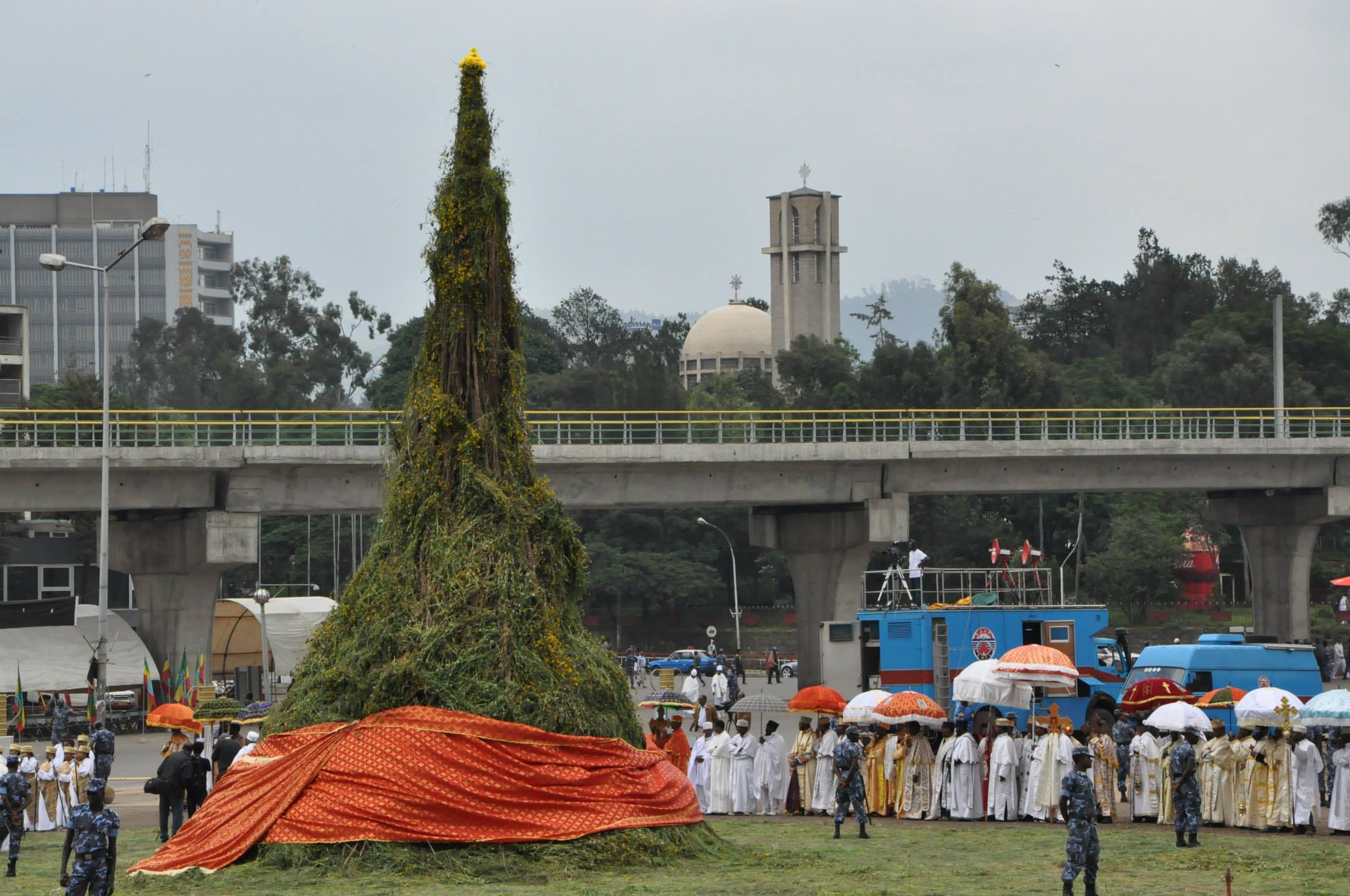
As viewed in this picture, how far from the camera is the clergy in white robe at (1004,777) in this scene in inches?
884

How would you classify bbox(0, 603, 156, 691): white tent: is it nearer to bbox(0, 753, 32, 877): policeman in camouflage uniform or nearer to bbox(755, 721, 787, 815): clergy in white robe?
bbox(755, 721, 787, 815): clergy in white robe

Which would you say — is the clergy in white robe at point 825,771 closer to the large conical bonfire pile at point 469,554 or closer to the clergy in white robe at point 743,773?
the clergy in white robe at point 743,773

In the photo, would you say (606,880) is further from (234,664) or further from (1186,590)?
(1186,590)

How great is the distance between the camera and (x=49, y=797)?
23547mm

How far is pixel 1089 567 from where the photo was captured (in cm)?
7544

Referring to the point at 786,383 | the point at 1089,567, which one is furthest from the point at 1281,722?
A: the point at 786,383

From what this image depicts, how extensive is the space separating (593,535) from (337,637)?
217 ft

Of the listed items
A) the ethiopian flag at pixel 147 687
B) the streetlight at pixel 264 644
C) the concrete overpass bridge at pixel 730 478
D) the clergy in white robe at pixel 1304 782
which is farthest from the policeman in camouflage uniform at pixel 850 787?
the concrete overpass bridge at pixel 730 478

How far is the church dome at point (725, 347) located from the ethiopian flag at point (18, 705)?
3564 inches

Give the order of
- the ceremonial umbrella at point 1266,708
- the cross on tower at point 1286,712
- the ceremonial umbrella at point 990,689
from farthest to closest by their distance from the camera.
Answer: the ceremonial umbrella at point 990,689 → the ceremonial umbrella at point 1266,708 → the cross on tower at point 1286,712

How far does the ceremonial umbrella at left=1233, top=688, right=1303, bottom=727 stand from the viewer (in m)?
21.7

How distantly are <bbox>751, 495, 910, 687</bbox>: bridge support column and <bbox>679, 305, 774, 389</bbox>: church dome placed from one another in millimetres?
76220

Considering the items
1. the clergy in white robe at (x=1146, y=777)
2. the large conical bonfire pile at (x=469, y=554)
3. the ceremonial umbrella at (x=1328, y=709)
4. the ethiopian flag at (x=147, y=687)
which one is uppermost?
the large conical bonfire pile at (x=469, y=554)

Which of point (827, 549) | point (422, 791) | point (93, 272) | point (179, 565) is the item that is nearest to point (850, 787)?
point (422, 791)
